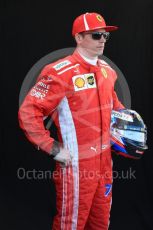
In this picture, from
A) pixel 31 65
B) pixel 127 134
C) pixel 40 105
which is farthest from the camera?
pixel 31 65

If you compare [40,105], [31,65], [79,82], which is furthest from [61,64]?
[31,65]

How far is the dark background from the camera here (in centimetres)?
293

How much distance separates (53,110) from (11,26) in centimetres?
115

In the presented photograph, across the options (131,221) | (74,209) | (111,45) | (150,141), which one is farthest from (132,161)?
(74,209)

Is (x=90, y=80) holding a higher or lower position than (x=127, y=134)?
higher

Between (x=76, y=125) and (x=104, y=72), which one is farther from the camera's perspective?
(x=104, y=72)

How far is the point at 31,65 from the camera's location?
10.0ft

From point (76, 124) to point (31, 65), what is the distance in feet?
3.82

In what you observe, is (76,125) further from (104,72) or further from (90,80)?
(104,72)

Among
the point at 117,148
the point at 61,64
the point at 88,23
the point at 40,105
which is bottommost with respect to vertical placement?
the point at 117,148

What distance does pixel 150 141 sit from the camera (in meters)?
3.20

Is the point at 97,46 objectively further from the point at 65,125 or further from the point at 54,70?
the point at 65,125

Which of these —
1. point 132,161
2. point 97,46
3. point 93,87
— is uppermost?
point 97,46

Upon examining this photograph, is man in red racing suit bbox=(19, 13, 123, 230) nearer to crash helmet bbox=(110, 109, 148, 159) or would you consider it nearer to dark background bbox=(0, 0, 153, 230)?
crash helmet bbox=(110, 109, 148, 159)
